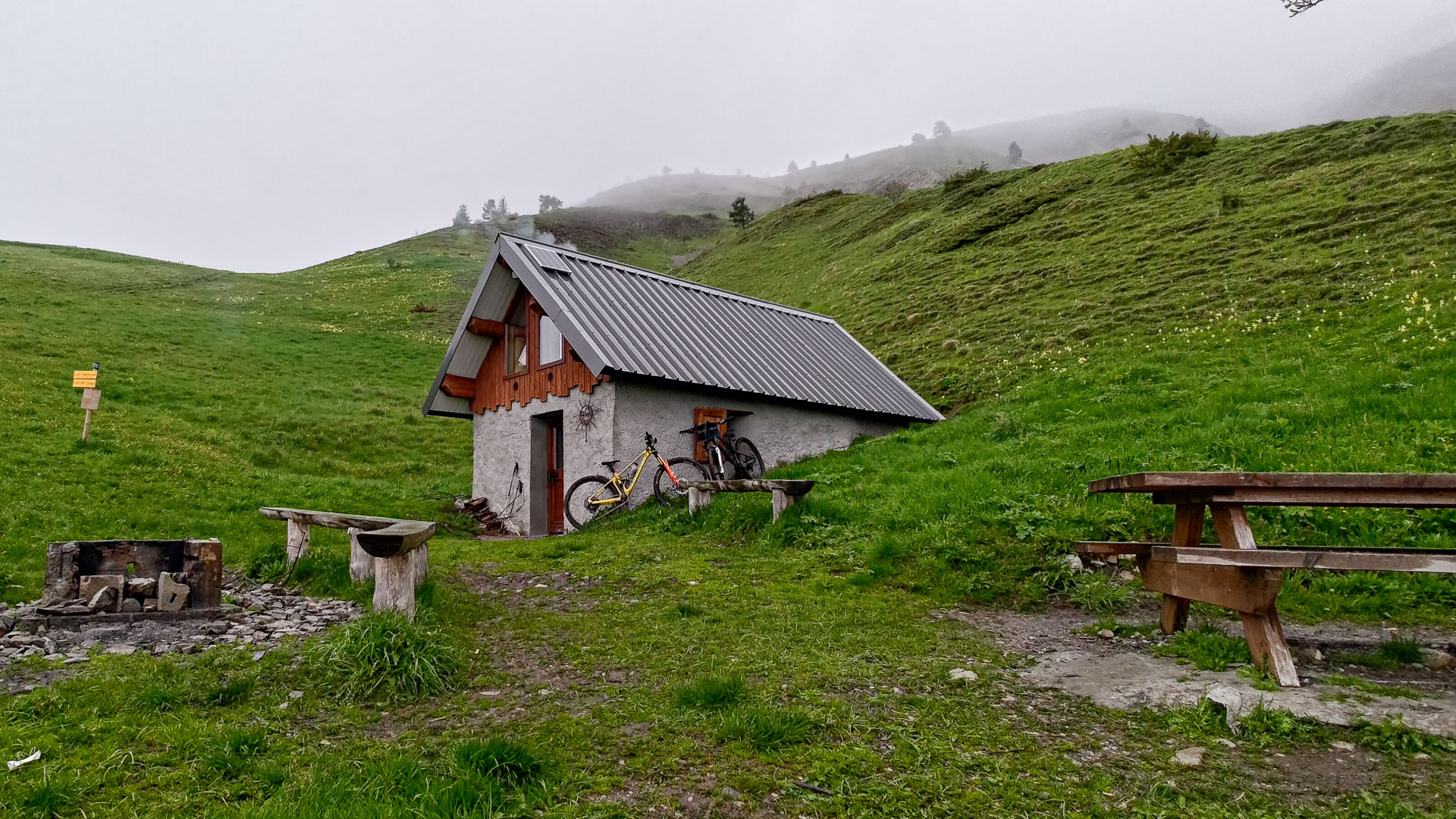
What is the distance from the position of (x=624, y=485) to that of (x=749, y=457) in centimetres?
300

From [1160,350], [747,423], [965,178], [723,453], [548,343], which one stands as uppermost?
[965,178]

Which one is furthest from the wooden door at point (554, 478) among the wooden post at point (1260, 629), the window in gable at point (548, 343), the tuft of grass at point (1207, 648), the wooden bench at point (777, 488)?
the wooden post at point (1260, 629)

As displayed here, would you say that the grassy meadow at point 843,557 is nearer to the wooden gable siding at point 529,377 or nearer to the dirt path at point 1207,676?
the dirt path at point 1207,676

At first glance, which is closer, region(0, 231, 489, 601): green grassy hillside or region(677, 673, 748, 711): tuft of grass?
region(677, 673, 748, 711): tuft of grass

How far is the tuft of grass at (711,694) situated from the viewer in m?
4.59

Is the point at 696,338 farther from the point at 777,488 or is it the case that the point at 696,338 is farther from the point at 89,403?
the point at 89,403

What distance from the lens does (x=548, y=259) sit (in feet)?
53.2

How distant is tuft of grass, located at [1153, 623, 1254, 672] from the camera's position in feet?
16.8

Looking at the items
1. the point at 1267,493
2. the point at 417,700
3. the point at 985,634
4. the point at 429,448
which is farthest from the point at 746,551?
the point at 429,448

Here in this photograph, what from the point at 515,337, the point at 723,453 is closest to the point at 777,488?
the point at 723,453

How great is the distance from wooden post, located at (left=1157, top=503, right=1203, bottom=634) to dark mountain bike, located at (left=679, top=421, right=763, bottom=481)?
9.08 metres

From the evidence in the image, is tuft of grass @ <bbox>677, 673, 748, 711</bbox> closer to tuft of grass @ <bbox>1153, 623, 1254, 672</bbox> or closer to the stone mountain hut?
tuft of grass @ <bbox>1153, 623, 1254, 672</bbox>

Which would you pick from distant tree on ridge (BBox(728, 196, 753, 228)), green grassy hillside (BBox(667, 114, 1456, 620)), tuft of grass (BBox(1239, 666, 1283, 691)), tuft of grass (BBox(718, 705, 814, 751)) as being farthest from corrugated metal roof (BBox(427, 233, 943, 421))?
distant tree on ridge (BBox(728, 196, 753, 228))

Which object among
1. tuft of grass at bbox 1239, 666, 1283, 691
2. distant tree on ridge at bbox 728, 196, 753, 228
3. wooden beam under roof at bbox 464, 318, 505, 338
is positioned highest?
distant tree on ridge at bbox 728, 196, 753, 228
